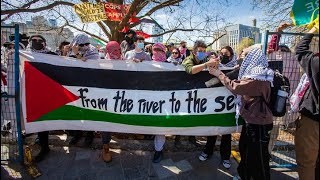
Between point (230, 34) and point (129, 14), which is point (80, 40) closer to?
point (129, 14)

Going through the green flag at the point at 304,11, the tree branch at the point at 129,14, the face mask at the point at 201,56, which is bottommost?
the face mask at the point at 201,56

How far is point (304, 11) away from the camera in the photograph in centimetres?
349

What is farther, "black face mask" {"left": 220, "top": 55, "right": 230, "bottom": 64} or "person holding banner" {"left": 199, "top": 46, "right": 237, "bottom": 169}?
"black face mask" {"left": 220, "top": 55, "right": 230, "bottom": 64}

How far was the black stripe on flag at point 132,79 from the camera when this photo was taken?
415 cm

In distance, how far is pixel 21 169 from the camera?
399cm

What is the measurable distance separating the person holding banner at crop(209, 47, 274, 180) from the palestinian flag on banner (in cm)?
57

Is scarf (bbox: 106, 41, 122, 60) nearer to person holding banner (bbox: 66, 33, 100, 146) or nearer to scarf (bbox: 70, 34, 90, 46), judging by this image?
person holding banner (bbox: 66, 33, 100, 146)

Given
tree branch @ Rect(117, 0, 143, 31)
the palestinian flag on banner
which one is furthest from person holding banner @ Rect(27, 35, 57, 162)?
tree branch @ Rect(117, 0, 143, 31)

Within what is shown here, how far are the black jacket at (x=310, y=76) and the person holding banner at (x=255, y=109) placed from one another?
0.36m

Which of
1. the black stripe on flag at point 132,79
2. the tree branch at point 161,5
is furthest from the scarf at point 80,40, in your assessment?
the tree branch at point 161,5

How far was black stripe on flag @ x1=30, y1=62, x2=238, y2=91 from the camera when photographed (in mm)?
4148

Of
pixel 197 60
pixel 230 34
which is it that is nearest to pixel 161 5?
pixel 197 60

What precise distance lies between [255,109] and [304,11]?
137cm

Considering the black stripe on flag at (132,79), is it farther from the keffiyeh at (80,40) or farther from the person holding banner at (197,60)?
the keffiyeh at (80,40)
